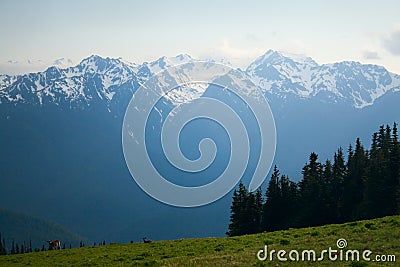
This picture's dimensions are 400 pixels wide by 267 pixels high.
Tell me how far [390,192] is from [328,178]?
11871 millimetres

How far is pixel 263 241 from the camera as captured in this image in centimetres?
3488

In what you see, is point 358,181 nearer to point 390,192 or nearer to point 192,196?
point 390,192

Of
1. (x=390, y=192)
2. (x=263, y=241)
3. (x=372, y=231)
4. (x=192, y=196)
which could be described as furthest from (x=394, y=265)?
(x=192, y=196)

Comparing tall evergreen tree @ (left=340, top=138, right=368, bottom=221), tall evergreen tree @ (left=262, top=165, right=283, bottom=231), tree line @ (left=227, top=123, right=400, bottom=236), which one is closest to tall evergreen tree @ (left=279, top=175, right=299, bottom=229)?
tree line @ (left=227, top=123, right=400, bottom=236)

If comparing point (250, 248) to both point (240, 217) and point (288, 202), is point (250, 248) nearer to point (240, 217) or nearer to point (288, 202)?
point (240, 217)
